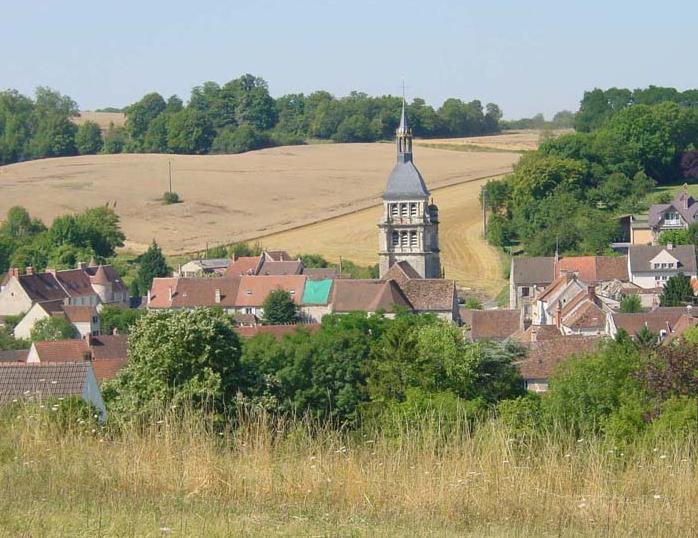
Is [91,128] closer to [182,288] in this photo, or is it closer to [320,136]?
[320,136]

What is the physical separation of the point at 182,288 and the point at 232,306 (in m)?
2.66

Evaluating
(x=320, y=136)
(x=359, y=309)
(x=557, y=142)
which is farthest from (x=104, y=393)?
(x=320, y=136)

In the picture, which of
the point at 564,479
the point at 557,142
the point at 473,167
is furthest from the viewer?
the point at 473,167

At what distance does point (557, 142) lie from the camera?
8569cm

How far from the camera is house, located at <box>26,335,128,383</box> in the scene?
3089cm

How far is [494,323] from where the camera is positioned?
159 ft

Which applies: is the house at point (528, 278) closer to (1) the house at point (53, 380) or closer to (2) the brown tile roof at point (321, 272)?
(2) the brown tile roof at point (321, 272)

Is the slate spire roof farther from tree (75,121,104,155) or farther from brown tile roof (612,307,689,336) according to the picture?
tree (75,121,104,155)

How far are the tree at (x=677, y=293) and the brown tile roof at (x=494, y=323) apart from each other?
4.74 metres

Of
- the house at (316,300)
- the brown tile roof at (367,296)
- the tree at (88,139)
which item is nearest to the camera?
the brown tile roof at (367,296)

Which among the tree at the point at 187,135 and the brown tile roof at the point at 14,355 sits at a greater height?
the tree at the point at 187,135

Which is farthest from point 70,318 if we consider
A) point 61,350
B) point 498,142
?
point 498,142

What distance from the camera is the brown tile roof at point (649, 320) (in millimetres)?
40656

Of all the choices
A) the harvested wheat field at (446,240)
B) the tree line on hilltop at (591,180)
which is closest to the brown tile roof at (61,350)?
the harvested wheat field at (446,240)
